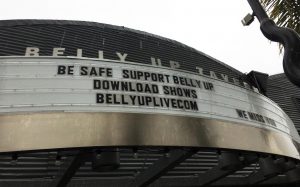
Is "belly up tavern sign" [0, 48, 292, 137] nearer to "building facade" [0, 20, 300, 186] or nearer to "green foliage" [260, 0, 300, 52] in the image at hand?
"building facade" [0, 20, 300, 186]

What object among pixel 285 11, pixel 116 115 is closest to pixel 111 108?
pixel 116 115

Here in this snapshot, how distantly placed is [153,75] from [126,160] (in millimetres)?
3148

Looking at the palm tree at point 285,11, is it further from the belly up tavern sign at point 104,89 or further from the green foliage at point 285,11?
the belly up tavern sign at point 104,89

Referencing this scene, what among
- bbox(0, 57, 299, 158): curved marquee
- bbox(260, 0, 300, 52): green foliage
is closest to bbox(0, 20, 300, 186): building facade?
bbox(0, 57, 299, 158): curved marquee

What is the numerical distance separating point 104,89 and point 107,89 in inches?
3.0

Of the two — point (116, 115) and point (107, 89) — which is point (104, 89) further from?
point (116, 115)

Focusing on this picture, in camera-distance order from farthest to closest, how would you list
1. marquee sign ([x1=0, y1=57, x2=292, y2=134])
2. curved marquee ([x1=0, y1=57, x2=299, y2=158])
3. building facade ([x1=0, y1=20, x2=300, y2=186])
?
1. marquee sign ([x1=0, y1=57, x2=292, y2=134])
2. building facade ([x1=0, y1=20, x2=300, y2=186])
3. curved marquee ([x1=0, y1=57, x2=299, y2=158])

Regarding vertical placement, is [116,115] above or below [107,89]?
below

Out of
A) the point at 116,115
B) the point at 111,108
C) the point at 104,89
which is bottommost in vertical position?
the point at 116,115

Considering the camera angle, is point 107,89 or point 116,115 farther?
point 107,89

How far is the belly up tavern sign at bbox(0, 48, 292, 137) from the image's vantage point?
7.61m

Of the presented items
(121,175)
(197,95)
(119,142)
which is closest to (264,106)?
(197,95)

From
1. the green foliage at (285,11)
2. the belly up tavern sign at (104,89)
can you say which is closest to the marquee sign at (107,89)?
the belly up tavern sign at (104,89)

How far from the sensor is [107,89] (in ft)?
27.1
